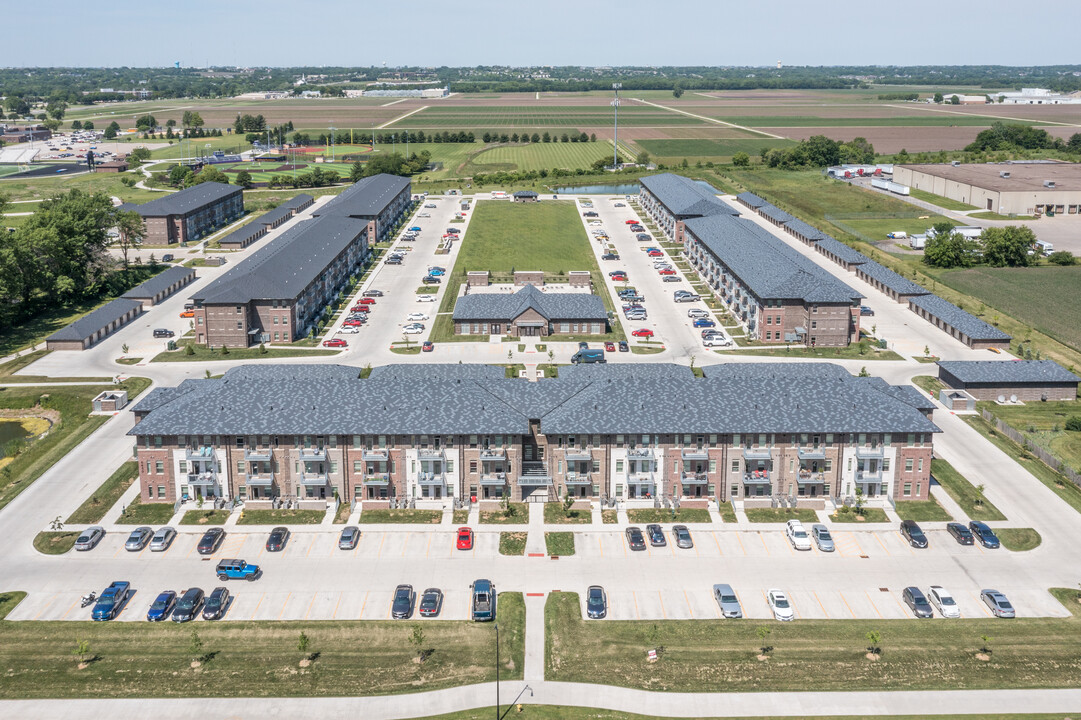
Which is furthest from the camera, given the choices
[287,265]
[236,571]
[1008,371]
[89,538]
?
[287,265]

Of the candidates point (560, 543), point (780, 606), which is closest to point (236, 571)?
point (560, 543)

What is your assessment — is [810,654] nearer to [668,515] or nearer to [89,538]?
[668,515]

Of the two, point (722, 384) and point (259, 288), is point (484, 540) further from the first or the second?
point (259, 288)

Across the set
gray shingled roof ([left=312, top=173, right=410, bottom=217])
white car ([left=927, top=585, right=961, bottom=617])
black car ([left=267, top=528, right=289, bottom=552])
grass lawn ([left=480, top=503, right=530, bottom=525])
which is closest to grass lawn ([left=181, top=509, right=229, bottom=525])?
black car ([left=267, top=528, right=289, bottom=552])

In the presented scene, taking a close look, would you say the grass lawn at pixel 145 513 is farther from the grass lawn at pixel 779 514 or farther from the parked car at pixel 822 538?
the parked car at pixel 822 538

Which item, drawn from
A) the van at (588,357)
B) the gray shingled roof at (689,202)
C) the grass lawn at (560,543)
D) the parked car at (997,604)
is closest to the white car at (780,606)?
the parked car at (997,604)

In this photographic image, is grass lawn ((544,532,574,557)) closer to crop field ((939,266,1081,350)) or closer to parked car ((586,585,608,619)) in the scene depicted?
parked car ((586,585,608,619))
